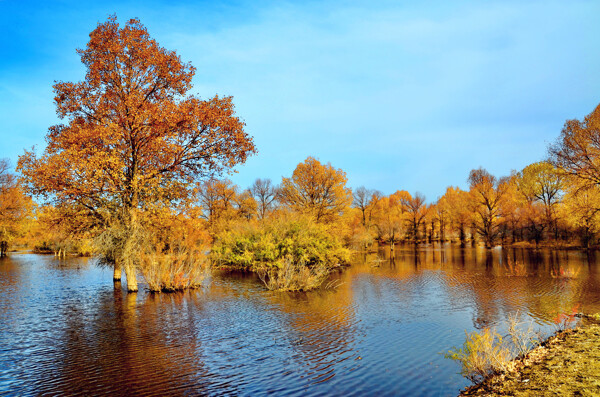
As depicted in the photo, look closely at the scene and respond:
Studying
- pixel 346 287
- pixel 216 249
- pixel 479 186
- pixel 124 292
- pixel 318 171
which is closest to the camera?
pixel 124 292

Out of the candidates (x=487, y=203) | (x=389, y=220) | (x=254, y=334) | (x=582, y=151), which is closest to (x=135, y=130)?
(x=254, y=334)

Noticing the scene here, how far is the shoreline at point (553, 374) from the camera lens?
21.0ft

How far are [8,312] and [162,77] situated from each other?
1278cm

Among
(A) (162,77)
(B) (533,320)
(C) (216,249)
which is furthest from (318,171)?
(B) (533,320)

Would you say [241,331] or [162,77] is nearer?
[241,331]

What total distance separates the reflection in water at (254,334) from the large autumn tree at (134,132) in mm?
5103

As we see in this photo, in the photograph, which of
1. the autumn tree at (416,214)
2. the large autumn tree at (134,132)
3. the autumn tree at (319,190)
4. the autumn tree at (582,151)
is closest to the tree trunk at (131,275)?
the large autumn tree at (134,132)

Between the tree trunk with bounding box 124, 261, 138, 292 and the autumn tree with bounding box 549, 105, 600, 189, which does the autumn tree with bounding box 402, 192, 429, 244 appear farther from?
the tree trunk with bounding box 124, 261, 138, 292

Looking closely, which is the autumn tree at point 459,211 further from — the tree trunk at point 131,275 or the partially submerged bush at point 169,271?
the tree trunk at point 131,275

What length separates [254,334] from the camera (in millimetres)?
12383

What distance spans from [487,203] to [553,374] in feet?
202

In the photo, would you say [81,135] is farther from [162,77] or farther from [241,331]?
[241,331]

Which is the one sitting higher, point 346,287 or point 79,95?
point 79,95

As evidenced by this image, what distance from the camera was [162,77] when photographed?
19.7 m
